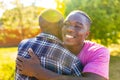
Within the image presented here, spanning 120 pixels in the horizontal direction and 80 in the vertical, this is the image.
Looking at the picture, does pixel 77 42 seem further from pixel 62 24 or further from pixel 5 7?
pixel 5 7

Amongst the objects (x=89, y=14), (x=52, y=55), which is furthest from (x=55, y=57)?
(x=89, y=14)

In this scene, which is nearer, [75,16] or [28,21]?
[75,16]

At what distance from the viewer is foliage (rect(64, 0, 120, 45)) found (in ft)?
37.3

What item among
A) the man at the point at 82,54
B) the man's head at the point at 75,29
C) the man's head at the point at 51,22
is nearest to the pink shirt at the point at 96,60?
the man at the point at 82,54

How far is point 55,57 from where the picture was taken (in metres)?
2.55

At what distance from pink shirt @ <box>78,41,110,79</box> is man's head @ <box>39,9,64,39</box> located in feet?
0.96

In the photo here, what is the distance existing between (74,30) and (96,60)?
310 mm

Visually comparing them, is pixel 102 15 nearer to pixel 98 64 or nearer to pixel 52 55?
pixel 98 64

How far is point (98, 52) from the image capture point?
265cm

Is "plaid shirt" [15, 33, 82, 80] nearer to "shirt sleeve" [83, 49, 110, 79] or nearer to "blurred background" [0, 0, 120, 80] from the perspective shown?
"shirt sleeve" [83, 49, 110, 79]

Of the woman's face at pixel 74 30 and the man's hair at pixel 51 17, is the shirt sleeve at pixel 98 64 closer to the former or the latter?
the woman's face at pixel 74 30

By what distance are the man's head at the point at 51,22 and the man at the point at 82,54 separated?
0.06 metres

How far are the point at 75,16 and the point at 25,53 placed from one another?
520mm

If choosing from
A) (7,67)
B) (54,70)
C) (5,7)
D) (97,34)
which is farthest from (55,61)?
(97,34)
